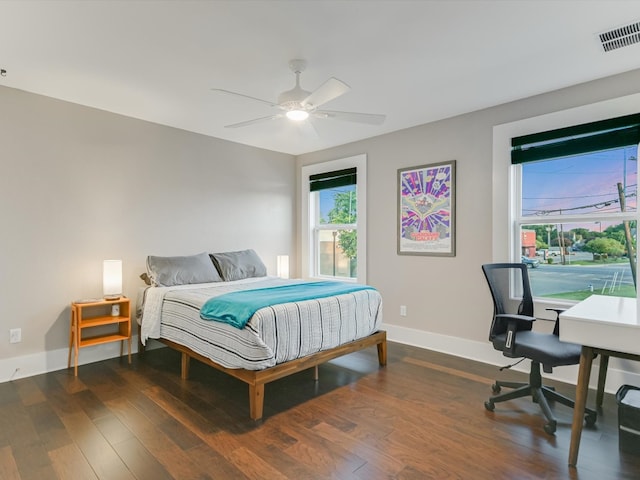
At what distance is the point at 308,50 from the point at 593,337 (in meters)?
2.40

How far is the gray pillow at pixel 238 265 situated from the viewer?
414 centimetres

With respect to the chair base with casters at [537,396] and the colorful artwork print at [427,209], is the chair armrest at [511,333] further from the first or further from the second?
the colorful artwork print at [427,209]

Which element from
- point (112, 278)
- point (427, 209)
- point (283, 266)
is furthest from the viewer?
point (283, 266)

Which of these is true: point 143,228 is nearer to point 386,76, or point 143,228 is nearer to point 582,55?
point 386,76

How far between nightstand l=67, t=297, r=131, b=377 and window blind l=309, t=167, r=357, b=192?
113 inches

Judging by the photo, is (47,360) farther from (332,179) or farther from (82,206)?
(332,179)


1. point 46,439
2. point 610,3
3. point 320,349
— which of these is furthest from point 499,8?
point 46,439

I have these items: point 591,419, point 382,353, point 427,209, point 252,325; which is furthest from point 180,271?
point 591,419

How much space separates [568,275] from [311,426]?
8.43 feet

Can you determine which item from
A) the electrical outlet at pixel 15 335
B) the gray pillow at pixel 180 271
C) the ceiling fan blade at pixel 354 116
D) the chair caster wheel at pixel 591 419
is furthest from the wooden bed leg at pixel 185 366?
the chair caster wheel at pixel 591 419

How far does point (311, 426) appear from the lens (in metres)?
2.31

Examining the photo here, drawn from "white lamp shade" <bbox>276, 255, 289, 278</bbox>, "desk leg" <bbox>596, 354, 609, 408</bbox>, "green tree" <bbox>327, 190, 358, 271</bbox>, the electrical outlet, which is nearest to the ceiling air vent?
"desk leg" <bbox>596, 354, 609, 408</bbox>

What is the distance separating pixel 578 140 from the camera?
300cm

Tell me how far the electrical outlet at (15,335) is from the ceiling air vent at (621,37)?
4972 mm
